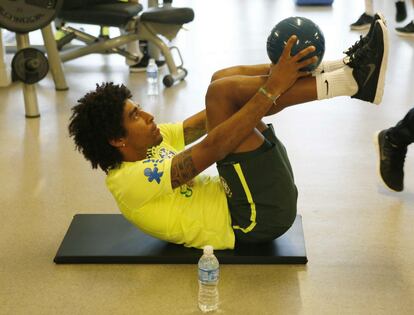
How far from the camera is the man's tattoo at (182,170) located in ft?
7.16

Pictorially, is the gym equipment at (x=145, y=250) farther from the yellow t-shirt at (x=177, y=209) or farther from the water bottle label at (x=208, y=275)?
the water bottle label at (x=208, y=275)

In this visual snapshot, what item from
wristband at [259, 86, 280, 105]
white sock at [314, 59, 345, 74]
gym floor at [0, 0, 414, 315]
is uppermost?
white sock at [314, 59, 345, 74]

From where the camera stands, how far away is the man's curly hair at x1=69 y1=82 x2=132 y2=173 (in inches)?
87.0

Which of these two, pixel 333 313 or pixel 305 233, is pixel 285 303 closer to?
pixel 333 313

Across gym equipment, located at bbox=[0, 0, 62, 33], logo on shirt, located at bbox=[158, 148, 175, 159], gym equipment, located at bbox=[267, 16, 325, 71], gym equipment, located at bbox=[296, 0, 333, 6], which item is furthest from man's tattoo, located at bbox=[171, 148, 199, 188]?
gym equipment, located at bbox=[296, 0, 333, 6]

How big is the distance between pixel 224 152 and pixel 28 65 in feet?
7.03

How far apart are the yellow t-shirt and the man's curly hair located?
9 centimetres

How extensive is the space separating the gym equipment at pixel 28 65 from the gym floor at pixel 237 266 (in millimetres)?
292

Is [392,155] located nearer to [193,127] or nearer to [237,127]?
[193,127]

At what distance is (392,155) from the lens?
2.94m

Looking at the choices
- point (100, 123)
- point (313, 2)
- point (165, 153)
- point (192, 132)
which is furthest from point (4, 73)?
point (313, 2)

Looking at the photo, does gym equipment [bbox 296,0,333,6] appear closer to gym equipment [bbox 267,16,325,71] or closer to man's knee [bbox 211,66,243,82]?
man's knee [bbox 211,66,243,82]

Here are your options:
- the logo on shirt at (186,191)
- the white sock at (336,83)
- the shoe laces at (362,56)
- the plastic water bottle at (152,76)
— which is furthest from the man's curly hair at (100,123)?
the plastic water bottle at (152,76)

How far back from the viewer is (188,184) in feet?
7.95
